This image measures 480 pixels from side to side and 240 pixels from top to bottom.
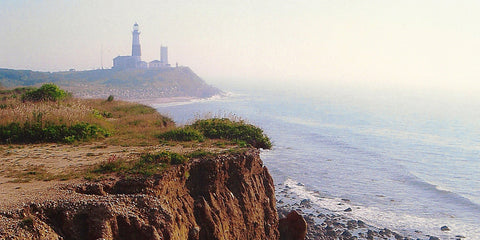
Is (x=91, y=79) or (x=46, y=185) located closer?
(x=46, y=185)

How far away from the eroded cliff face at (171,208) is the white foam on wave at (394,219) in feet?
49.7

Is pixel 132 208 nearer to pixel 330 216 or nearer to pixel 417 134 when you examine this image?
pixel 330 216

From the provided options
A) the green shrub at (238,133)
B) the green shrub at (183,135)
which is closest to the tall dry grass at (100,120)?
the green shrub at (183,135)

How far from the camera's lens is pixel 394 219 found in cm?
3014

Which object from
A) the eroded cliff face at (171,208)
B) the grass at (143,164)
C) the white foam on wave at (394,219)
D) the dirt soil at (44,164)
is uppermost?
the grass at (143,164)

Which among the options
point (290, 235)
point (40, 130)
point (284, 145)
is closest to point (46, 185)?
point (40, 130)

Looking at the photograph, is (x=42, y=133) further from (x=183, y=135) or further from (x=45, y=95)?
(x=45, y=95)

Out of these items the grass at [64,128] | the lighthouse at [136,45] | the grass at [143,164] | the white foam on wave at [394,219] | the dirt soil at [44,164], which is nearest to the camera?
the dirt soil at [44,164]

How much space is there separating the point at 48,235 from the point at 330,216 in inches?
927

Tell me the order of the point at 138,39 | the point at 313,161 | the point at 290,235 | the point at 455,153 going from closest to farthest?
the point at 290,235 → the point at 313,161 → the point at 455,153 → the point at 138,39

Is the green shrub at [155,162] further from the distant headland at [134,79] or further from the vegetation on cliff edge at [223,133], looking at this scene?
the distant headland at [134,79]

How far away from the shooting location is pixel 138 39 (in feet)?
470

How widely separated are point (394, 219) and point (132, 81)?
4420 inches

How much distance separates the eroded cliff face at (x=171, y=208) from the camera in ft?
31.8
